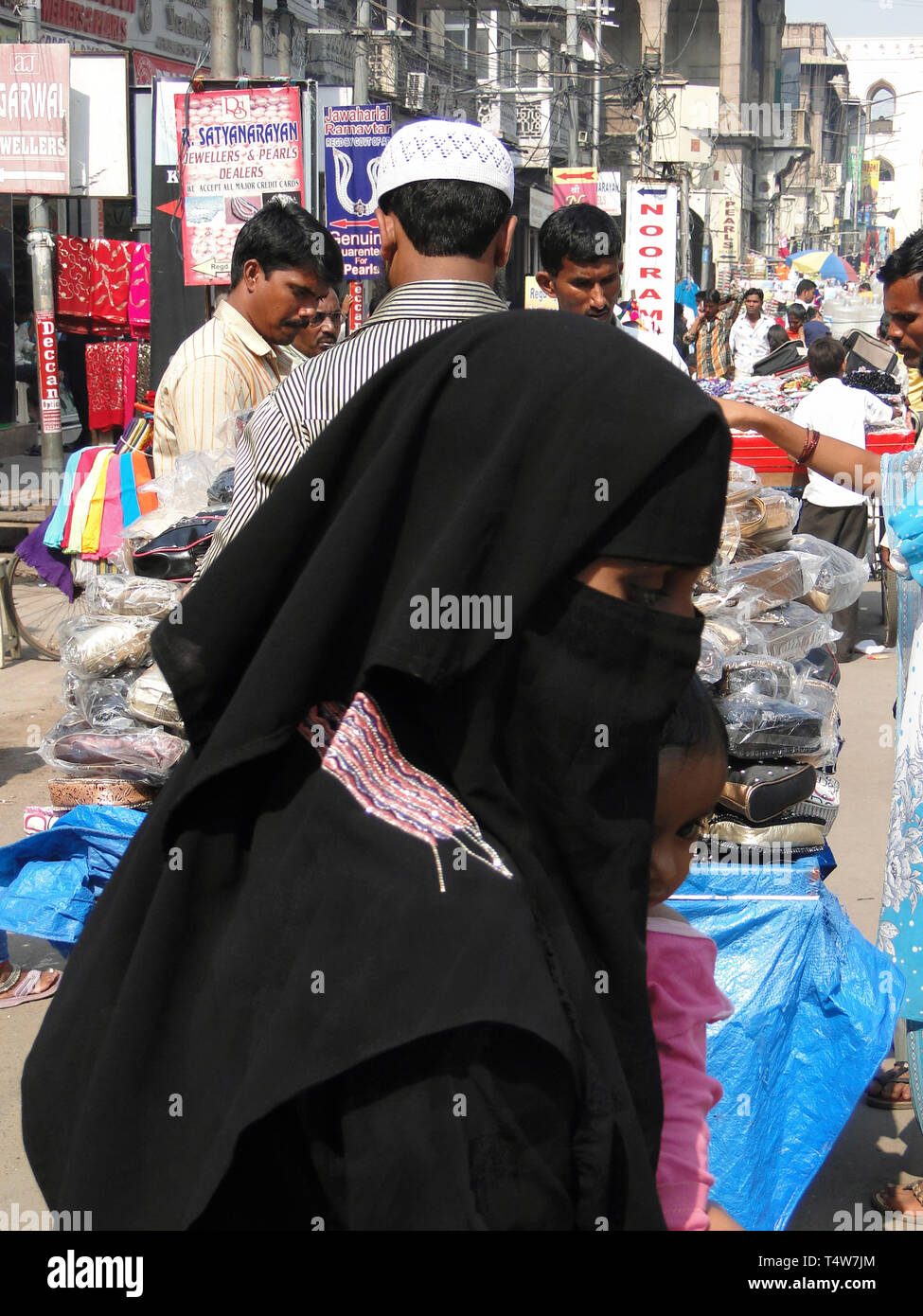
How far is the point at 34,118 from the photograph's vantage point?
347 inches

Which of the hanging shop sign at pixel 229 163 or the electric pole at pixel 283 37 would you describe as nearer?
the hanging shop sign at pixel 229 163

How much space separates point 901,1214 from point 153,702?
195 cm

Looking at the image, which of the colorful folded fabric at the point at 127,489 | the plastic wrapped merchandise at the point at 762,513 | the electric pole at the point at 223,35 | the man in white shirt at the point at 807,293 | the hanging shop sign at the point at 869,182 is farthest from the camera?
the hanging shop sign at the point at 869,182

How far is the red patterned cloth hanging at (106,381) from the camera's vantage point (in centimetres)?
1081

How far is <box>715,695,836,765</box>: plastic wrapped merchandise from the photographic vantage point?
9.23 feet

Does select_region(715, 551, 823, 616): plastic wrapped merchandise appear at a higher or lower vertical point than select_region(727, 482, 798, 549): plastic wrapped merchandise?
lower

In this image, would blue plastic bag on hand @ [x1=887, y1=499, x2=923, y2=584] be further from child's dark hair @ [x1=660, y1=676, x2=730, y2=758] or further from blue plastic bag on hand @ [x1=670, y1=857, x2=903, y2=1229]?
child's dark hair @ [x1=660, y1=676, x2=730, y2=758]

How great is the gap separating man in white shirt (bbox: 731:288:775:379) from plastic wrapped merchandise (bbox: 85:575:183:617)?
1448cm

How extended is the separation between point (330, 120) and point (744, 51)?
39.1 m

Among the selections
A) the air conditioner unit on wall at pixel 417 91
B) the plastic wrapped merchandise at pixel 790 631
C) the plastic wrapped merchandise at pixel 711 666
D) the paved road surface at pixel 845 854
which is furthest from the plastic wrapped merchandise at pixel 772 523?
the air conditioner unit on wall at pixel 417 91

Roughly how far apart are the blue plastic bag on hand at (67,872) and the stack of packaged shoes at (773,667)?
4.31ft

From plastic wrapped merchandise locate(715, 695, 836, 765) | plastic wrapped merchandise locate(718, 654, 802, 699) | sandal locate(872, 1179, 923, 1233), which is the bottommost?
sandal locate(872, 1179, 923, 1233)

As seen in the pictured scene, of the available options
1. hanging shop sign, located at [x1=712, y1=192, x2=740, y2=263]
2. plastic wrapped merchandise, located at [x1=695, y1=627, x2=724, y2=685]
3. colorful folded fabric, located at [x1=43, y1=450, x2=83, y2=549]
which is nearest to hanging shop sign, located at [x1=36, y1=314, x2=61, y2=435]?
colorful folded fabric, located at [x1=43, y1=450, x2=83, y2=549]
